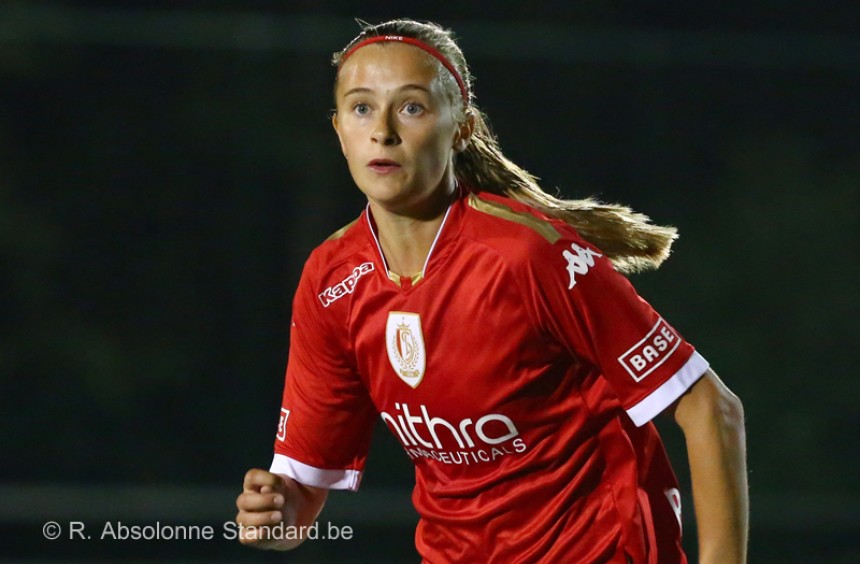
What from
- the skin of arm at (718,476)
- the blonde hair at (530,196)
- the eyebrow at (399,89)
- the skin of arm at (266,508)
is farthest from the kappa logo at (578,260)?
the skin of arm at (266,508)

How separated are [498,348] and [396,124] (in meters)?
0.40

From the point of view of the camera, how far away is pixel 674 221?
5.25 metres

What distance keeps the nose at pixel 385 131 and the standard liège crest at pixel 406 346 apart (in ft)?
0.94

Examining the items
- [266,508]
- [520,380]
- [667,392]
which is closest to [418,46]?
[520,380]

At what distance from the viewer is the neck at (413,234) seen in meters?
2.11

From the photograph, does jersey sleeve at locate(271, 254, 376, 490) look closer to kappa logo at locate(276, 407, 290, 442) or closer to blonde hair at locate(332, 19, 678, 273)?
kappa logo at locate(276, 407, 290, 442)

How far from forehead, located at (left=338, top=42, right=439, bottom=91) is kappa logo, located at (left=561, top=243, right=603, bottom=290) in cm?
37

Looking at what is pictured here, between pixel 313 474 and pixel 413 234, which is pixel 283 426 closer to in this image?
pixel 313 474

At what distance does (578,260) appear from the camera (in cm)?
191

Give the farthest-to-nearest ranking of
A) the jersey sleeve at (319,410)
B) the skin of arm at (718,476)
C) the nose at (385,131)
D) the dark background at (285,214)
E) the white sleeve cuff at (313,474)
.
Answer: the dark background at (285,214) → the white sleeve cuff at (313,474) → the jersey sleeve at (319,410) → the nose at (385,131) → the skin of arm at (718,476)

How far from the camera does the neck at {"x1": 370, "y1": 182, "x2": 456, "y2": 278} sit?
6.91 ft

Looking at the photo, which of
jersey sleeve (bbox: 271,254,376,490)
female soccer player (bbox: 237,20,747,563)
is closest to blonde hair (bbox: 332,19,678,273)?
female soccer player (bbox: 237,20,747,563)

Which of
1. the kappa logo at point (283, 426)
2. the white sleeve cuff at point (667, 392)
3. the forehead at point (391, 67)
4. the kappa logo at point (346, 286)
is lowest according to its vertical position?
the kappa logo at point (283, 426)

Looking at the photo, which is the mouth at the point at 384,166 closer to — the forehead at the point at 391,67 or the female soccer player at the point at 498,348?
the female soccer player at the point at 498,348
